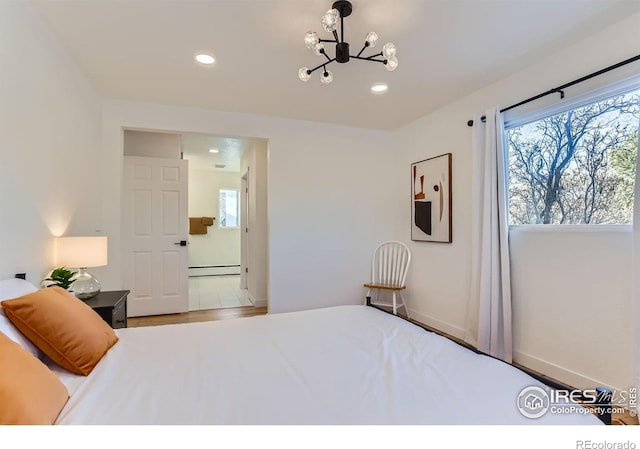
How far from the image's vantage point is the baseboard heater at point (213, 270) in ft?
23.9

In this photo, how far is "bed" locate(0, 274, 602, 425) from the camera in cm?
91

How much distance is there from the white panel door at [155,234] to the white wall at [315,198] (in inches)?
36.5

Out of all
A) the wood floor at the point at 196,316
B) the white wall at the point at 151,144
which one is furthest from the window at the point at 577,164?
the white wall at the point at 151,144

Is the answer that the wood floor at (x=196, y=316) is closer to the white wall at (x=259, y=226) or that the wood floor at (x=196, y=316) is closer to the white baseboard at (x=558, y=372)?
the white wall at (x=259, y=226)

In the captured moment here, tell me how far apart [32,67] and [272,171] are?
2.24 meters

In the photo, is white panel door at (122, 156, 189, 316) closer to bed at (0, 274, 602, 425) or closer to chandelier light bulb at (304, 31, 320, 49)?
bed at (0, 274, 602, 425)

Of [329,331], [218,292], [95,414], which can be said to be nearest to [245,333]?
[329,331]

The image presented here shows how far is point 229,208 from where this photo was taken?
7.84 m

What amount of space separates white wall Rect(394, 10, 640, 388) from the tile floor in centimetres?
296

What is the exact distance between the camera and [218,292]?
5.48 m

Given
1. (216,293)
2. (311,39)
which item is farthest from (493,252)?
(216,293)

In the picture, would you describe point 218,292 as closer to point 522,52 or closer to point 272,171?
point 272,171

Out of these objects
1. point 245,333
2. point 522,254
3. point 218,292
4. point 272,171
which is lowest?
point 218,292

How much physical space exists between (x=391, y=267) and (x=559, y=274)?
6.20ft
